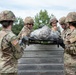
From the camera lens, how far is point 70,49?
8703mm

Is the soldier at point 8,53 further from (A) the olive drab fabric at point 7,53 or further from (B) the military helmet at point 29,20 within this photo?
(B) the military helmet at point 29,20

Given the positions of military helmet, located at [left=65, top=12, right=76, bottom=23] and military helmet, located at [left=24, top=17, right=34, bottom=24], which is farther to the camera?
military helmet, located at [left=24, top=17, right=34, bottom=24]

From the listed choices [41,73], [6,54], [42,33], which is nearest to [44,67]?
[41,73]

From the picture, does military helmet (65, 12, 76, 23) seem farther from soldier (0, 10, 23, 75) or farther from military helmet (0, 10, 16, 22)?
soldier (0, 10, 23, 75)

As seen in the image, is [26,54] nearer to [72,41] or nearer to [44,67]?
[44,67]

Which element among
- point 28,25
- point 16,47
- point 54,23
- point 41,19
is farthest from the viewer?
point 41,19

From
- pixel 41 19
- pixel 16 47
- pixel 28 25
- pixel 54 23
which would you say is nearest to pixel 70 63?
pixel 16 47

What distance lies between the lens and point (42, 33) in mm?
9805

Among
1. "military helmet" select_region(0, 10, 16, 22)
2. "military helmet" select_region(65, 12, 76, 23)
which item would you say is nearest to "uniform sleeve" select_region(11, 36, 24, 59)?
"military helmet" select_region(0, 10, 16, 22)

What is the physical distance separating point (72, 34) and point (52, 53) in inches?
39.8

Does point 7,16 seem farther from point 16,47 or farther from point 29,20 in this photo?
point 29,20

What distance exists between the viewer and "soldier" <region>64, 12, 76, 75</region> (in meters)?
8.73

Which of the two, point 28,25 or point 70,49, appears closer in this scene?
point 70,49

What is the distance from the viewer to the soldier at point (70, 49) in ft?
28.6
